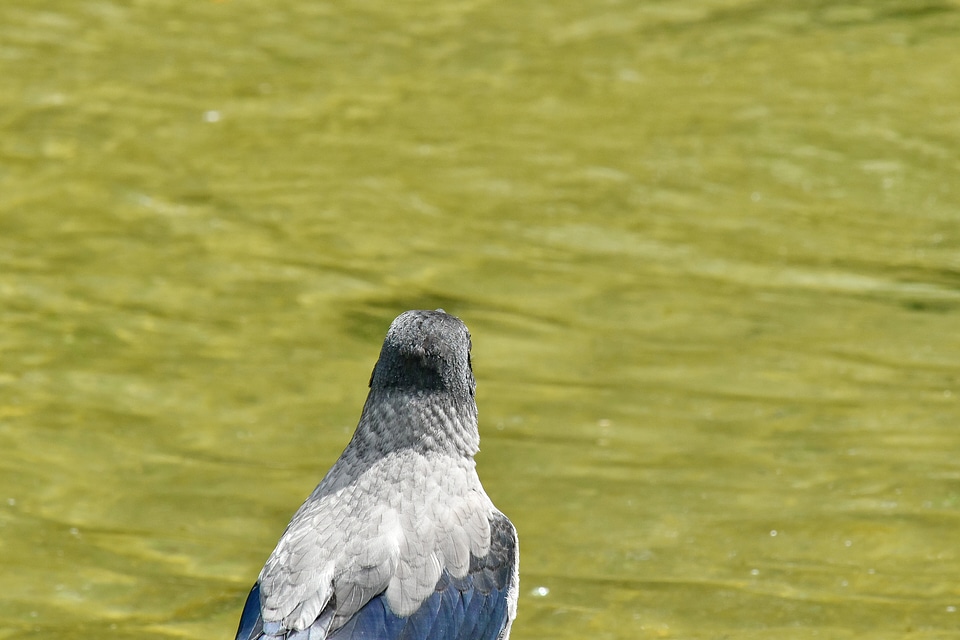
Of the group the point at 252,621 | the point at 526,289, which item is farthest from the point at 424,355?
the point at 526,289

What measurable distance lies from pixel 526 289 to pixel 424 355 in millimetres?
3956

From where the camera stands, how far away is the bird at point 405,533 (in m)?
4.11

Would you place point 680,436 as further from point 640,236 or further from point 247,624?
point 247,624

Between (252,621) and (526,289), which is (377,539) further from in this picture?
(526,289)

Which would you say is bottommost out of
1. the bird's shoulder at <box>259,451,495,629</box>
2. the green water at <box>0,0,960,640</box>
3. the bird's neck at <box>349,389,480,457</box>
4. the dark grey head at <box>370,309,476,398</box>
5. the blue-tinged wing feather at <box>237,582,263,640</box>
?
the green water at <box>0,0,960,640</box>


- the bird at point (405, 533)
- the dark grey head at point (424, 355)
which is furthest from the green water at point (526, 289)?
the dark grey head at point (424, 355)

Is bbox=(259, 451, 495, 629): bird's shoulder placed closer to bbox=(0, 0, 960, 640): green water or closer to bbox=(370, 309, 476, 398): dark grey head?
bbox=(370, 309, 476, 398): dark grey head

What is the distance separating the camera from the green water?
6043 mm

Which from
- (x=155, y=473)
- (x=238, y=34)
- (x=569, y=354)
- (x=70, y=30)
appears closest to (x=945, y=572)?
(x=569, y=354)

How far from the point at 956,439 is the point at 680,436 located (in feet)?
4.40

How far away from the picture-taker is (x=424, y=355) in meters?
4.58

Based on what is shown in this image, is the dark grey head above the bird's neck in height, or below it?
above

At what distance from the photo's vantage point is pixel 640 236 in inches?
359

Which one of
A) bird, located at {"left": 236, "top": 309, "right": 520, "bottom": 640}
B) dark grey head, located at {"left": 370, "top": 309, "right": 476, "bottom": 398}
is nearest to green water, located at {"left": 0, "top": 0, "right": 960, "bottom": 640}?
bird, located at {"left": 236, "top": 309, "right": 520, "bottom": 640}
